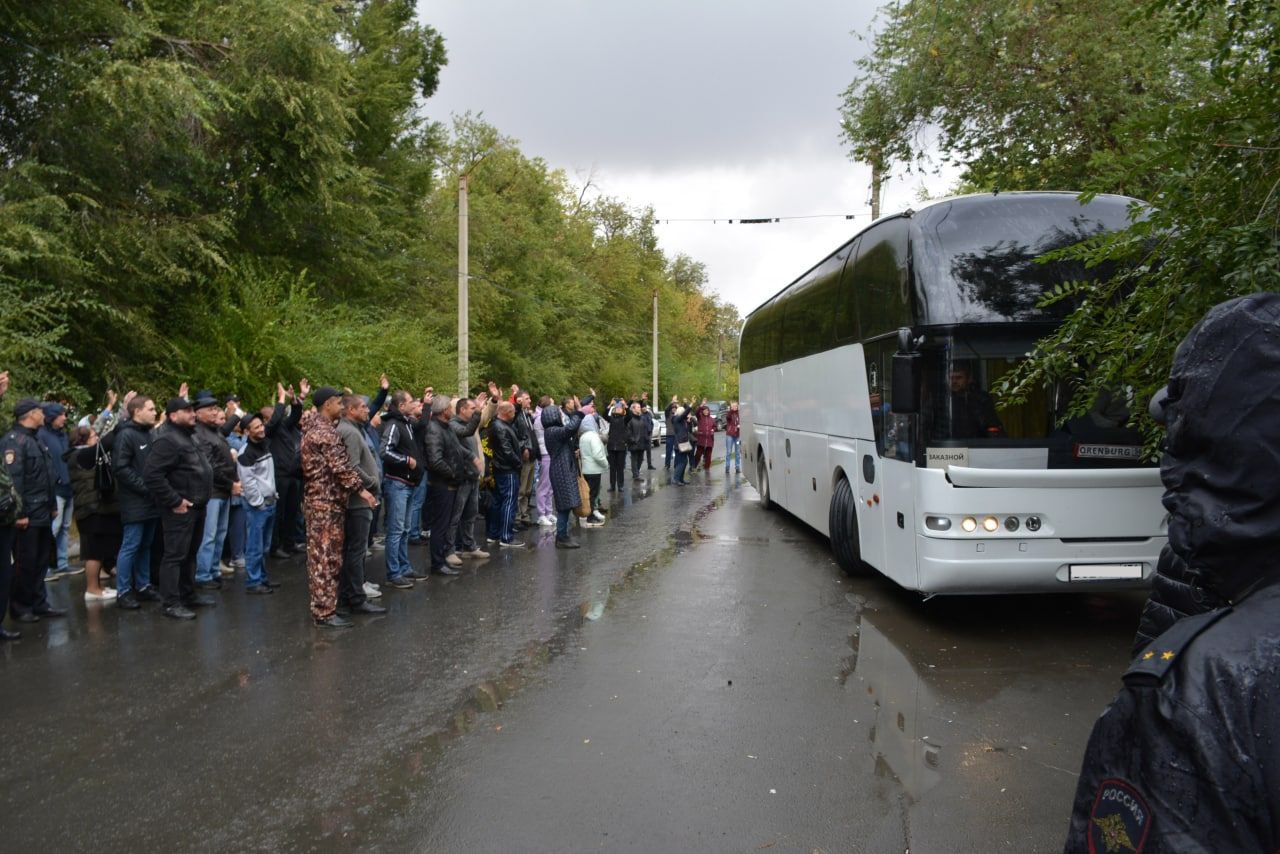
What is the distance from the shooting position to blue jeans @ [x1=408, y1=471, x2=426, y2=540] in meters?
12.0

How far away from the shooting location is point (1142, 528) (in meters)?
7.20

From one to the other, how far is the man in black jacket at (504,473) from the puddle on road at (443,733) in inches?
134

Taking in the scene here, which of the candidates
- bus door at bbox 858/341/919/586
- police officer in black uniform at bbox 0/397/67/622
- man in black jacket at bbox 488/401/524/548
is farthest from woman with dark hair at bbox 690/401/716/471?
police officer in black uniform at bbox 0/397/67/622

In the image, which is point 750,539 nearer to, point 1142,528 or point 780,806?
point 1142,528

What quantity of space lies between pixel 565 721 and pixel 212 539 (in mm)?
5686

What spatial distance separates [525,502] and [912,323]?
8719mm

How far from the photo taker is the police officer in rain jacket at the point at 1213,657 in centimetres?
114

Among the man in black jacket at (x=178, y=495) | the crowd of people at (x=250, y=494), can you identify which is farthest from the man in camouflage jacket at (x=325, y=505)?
the man in black jacket at (x=178, y=495)

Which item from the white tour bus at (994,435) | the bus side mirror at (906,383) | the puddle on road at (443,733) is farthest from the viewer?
the bus side mirror at (906,383)

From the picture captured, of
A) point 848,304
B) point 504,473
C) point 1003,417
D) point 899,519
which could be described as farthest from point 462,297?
point 1003,417

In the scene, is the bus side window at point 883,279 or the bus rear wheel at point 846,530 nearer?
the bus side window at point 883,279

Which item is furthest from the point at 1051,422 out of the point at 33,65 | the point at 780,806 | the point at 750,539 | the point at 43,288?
the point at 33,65

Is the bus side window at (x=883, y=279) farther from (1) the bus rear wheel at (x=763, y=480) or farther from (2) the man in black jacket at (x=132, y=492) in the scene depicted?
(1) the bus rear wheel at (x=763, y=480)

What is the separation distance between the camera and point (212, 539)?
9.34m
